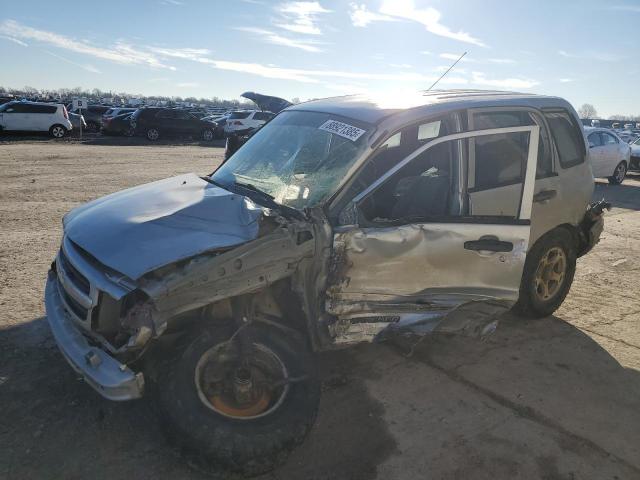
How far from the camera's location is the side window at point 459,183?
363 cm

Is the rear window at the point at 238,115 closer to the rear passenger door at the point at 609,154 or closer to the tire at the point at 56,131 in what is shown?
the tire at the point at 56,131

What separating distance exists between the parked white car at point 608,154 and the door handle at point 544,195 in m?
11.3

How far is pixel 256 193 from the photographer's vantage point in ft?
11.5

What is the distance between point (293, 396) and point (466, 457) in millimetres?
1056

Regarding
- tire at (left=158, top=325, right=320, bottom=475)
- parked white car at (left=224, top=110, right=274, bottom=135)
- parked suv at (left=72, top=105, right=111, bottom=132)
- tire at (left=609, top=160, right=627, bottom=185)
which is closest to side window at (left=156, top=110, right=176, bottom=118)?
parked white car at (left=224, top=110, right=274, bottom=135)

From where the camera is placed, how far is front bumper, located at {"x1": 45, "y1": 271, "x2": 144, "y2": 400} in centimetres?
247

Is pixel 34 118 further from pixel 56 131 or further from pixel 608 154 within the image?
pixel 608 154

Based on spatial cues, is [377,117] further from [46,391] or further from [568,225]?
[46,391]

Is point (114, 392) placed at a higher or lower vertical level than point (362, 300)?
lower

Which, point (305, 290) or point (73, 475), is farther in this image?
point (305, 290)

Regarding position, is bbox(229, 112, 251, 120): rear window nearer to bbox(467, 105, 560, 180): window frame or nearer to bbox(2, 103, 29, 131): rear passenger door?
bbox(2, 103, 29, 131): rear passenger door

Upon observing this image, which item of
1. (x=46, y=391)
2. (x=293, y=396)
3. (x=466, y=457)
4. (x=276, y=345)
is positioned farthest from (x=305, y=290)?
(x=46, y=391)

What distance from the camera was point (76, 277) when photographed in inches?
116

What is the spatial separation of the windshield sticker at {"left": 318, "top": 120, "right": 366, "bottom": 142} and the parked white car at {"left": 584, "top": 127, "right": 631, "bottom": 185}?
12879mm
